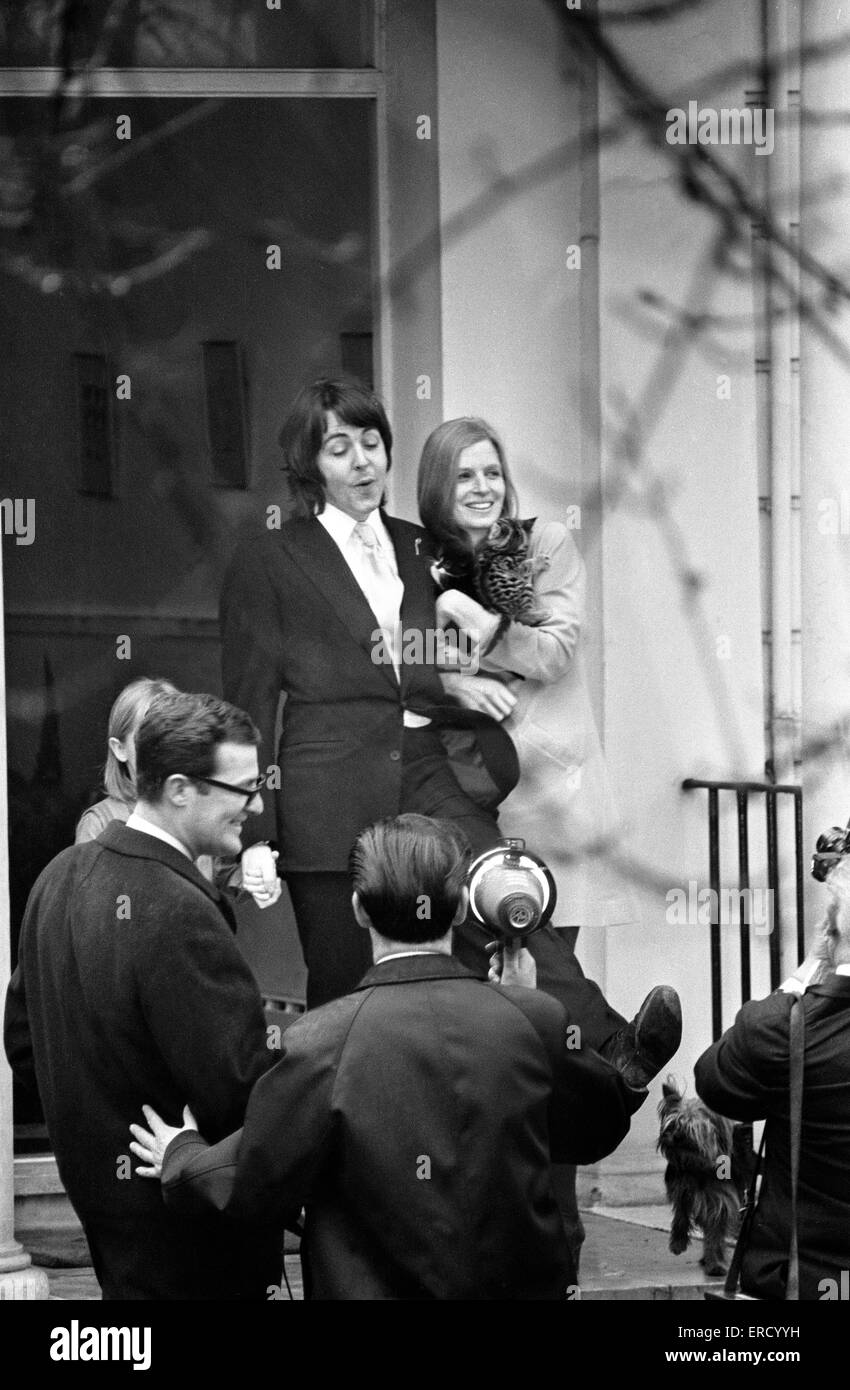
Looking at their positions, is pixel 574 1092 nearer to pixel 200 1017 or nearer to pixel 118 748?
pixel 200 1017

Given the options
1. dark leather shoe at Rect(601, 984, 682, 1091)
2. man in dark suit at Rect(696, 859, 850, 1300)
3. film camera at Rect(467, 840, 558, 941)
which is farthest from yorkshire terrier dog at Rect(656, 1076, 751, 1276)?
dark leather shoe at Rect(601, 984, 682, 1091)

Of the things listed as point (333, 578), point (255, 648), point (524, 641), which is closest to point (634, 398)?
point (524, 641)

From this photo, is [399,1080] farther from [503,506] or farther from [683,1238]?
[503,506]

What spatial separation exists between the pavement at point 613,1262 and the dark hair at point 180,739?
195cm

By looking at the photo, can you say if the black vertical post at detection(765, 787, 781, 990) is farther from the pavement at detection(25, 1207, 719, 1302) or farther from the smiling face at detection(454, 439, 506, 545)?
the smiling face at detection(454, 439, 506, 545)

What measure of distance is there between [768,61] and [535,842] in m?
2.66

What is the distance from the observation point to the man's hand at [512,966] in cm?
513

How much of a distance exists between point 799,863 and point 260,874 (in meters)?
1.68

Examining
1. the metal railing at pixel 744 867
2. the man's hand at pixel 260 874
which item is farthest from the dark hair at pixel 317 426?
the metal railing at pixel 744 867

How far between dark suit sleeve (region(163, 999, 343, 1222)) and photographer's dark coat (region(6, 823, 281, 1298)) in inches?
13.9

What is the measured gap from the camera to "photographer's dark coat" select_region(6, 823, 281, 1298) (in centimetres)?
466

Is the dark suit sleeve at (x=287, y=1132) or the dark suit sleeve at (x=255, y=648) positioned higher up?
the dark suit sleeve at (x=255, y=648)

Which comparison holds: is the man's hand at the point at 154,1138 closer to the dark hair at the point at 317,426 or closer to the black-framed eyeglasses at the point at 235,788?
the black-framed eyeglasses at the point at 235,788

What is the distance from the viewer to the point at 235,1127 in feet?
15.4
